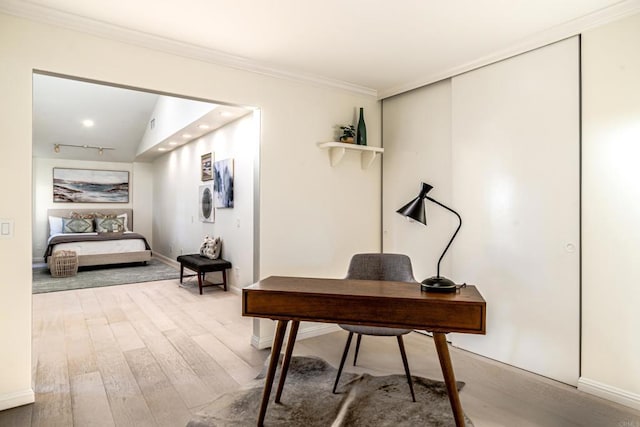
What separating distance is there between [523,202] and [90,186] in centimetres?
884

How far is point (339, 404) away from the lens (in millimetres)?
2268

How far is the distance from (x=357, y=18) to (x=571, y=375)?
279 cm

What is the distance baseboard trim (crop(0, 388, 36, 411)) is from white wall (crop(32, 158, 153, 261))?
6946 millimetres

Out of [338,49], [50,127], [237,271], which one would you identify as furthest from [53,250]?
[338,49]

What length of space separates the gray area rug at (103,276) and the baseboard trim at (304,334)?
3.59 metres

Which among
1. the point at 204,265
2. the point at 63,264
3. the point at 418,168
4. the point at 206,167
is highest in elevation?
the point at 206,167

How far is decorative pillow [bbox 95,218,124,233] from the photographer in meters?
8.01

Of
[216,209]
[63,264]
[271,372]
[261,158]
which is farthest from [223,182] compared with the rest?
[271,372]

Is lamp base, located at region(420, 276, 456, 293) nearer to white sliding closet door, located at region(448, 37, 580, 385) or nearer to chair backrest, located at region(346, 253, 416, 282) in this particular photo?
chair backrest, located at region(346, 253, 416, 282)

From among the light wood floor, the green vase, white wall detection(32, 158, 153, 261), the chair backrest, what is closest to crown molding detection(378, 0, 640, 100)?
the green vase

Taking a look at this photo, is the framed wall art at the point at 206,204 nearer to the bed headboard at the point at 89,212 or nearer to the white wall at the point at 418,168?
the white wall at the point at 418,168

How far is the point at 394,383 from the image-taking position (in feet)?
8.35

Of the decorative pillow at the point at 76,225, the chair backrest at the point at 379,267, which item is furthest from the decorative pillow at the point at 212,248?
the decorative pillow at the point at 76,225

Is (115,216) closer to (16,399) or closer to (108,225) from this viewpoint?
(108,225)
